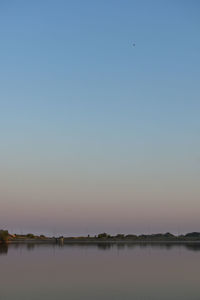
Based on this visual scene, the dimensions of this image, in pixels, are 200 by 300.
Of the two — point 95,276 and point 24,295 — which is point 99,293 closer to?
point 24,295

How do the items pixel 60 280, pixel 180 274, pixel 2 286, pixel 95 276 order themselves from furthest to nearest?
pixel 180 274 → pixel 95 276 → pixel 60 280 → pixel 2 286

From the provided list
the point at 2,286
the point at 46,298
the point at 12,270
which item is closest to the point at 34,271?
the point at 12,270

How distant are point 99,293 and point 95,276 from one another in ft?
34.9

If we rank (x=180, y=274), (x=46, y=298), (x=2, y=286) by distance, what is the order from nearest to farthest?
(x=46, y=298) → (x=2, y=286) → (x=180, y=274)

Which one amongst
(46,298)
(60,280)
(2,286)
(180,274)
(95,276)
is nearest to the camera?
(46,298)

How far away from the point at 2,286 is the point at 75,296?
7.95 meters

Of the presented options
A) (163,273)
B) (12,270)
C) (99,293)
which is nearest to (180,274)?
(163,273)

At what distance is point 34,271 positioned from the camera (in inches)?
1799

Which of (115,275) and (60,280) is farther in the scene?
(115,275)

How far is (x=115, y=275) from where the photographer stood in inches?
1674

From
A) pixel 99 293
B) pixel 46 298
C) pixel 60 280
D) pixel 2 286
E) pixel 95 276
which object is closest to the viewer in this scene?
pixel 46 298

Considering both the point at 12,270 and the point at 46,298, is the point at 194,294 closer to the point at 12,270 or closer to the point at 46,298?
the point at 46,298

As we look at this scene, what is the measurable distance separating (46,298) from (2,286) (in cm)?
753

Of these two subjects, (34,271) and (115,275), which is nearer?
(115,275)
